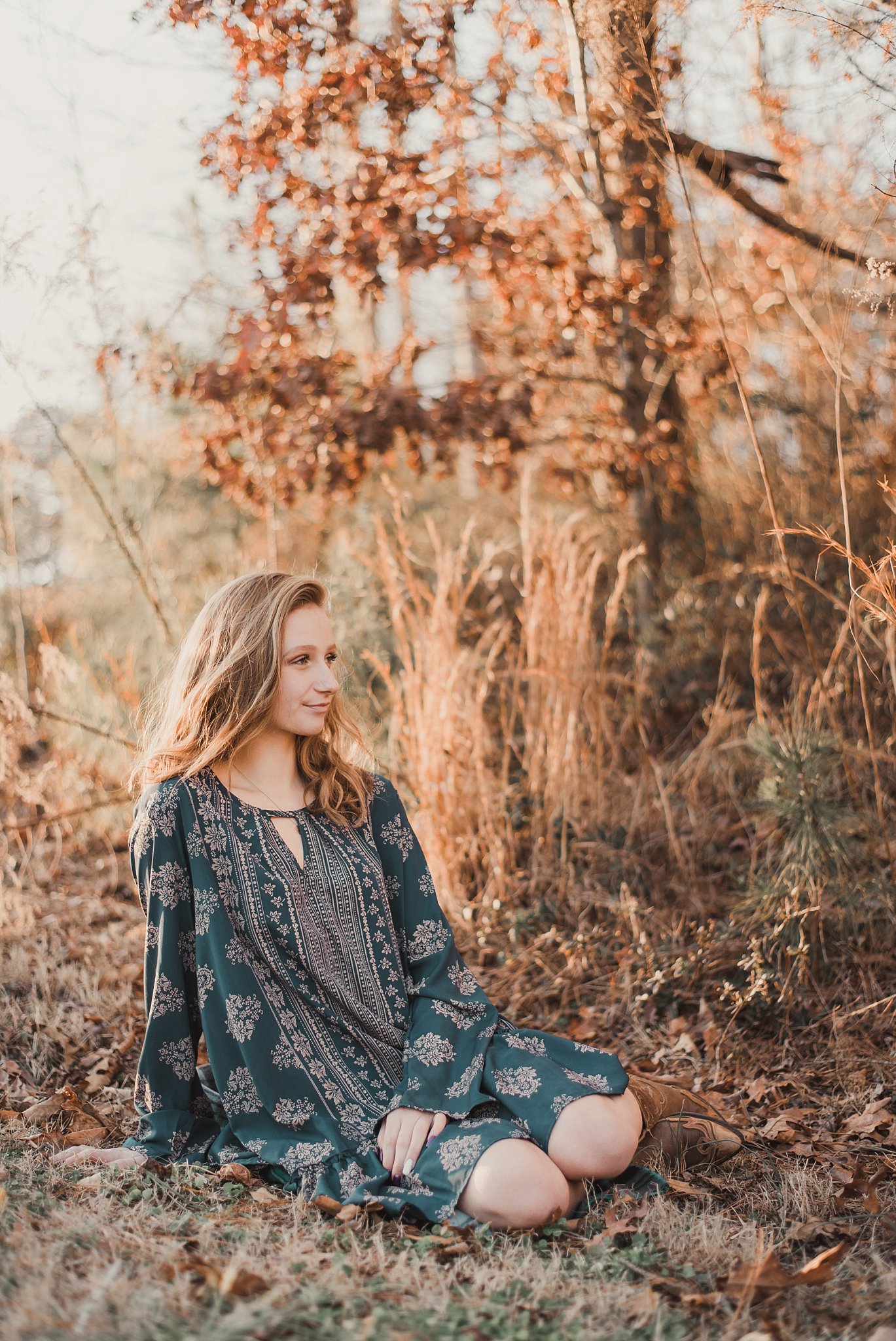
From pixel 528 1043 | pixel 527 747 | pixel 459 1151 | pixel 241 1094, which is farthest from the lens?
pixel 527 747

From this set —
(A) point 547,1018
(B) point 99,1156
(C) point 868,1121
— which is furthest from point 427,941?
(C) point 868,1121

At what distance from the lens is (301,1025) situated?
81.8 inches

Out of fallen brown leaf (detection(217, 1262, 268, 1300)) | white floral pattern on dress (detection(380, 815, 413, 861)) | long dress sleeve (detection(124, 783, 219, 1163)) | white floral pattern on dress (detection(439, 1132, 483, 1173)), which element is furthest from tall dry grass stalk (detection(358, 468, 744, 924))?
fallen brown leaf (detection(217, 1262, 268, 1300))

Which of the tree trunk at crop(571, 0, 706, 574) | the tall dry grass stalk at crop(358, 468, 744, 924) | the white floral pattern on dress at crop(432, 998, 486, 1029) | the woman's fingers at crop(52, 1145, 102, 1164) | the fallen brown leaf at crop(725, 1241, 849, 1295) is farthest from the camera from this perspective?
the tree trunk at crop(571, 0, 706, 574)

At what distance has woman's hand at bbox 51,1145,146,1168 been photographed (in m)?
2.01

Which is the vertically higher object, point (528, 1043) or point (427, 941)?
point (427, 941)

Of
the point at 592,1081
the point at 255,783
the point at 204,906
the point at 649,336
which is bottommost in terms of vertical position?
the point at 592,1081

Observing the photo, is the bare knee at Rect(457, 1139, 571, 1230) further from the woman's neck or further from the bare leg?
the woman's neck

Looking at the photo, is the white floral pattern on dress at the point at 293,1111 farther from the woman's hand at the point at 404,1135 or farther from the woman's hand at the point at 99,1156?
the woman's hand at the point at 99,1156

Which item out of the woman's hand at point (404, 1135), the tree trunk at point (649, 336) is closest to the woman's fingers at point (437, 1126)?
the woman's hand at point (404, 1135)

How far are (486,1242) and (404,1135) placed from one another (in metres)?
0.24

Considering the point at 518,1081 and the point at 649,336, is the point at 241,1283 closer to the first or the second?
the point at 518,1081

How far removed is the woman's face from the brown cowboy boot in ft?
3.22

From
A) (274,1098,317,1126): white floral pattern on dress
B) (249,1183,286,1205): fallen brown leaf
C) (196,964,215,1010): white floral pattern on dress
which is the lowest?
(249,1183,286,1205): fallen brown leaf
